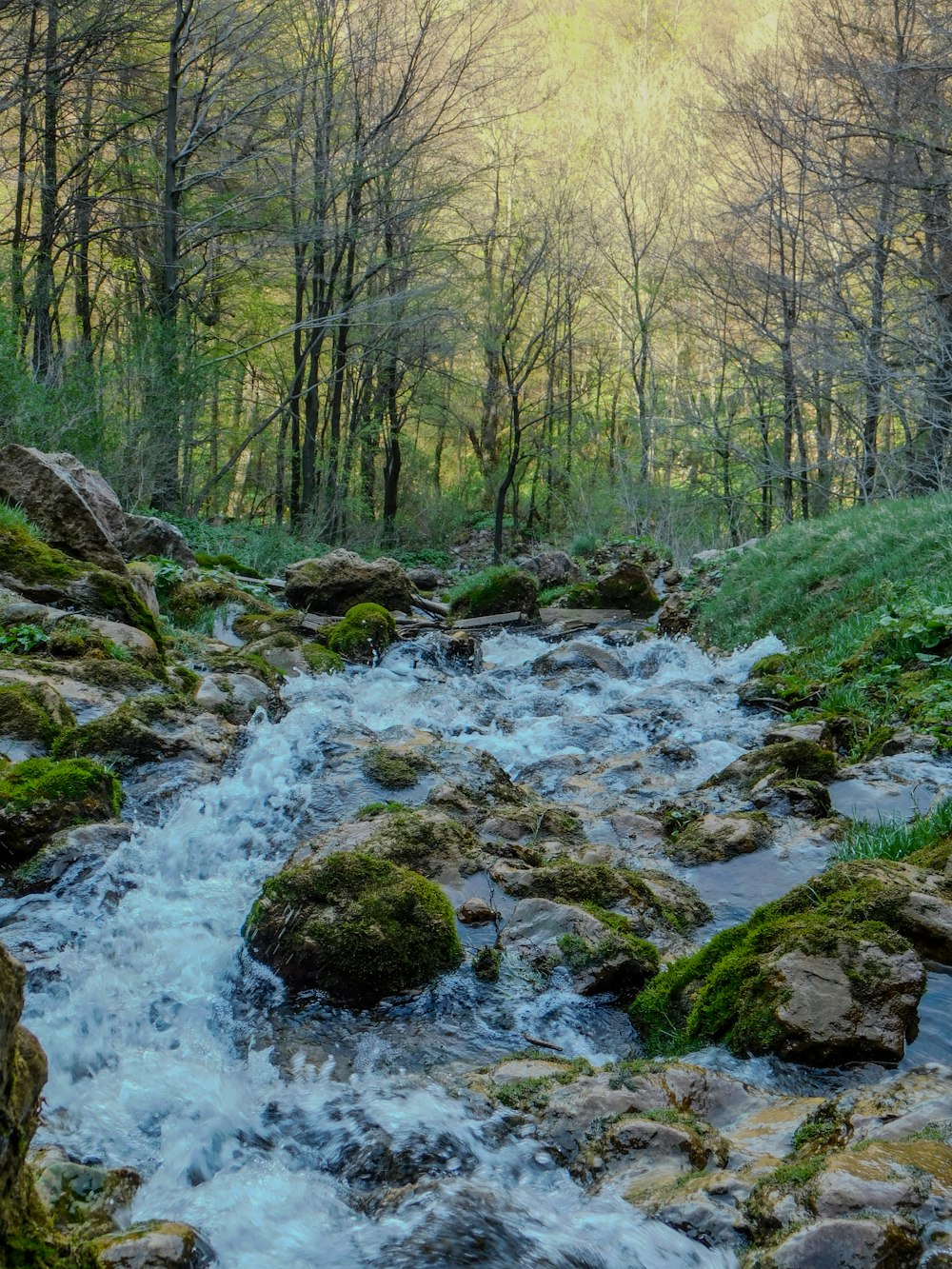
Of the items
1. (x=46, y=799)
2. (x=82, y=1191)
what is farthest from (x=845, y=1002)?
(x=46, y=799)

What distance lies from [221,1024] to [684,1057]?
157cm

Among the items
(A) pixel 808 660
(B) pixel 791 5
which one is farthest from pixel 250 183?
(A) pixel 808 660

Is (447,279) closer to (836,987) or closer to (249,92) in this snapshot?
(249,92)

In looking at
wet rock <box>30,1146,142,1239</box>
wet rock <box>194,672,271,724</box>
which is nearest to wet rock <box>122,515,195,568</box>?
wet rock <box>194,672,271,724</box>

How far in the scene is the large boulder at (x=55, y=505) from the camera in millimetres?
9031

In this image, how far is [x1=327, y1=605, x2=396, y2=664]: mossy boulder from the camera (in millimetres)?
10711

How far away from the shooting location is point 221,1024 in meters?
3.24

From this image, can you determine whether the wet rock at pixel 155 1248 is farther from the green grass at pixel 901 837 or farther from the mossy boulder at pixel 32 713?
the mossy boulder at pixel 32 713

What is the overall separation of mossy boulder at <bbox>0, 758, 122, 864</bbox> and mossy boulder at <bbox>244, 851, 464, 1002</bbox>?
1232 mm

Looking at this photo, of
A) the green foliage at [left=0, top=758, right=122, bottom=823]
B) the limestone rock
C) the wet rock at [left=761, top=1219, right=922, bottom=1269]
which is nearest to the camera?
the wet rock at [left=761, top=1219, right=922, bottom=1269]

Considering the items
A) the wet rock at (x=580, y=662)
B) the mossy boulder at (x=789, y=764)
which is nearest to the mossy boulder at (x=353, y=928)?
the mossy boulder at (x=789, y=764)

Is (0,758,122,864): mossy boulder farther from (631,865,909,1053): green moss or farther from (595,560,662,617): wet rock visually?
(595,560,662,617): wet rock

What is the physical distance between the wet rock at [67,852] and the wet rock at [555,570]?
13.8m

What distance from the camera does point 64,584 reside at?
26.0ft
